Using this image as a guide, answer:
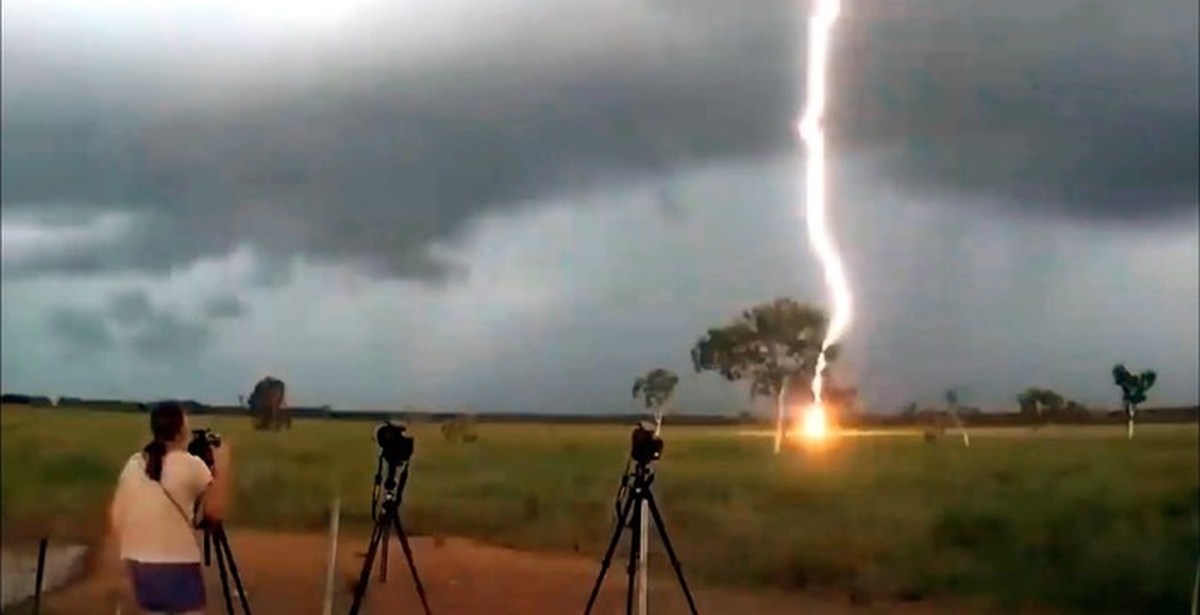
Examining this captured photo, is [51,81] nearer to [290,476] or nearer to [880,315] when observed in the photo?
[290,476]

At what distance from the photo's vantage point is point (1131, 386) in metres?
5.26

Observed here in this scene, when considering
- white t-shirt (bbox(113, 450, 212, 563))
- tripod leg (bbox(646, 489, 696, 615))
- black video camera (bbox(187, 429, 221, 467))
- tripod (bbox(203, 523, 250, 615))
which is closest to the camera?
white t-shirt (bbox(113, 450, 212, 563))


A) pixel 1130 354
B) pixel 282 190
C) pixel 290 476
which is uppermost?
pixel 282 190

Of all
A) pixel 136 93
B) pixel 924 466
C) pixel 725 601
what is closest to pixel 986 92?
pixel 924 466

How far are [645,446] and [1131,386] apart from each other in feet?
4.96

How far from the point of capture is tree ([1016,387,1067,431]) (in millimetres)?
5246

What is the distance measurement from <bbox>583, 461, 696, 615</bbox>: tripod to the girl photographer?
1485 millimetres

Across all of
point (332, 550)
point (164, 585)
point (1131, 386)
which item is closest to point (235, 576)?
point (332, 550)

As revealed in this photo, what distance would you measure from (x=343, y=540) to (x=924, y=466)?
5.91ft

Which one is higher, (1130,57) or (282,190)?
(1130,57)

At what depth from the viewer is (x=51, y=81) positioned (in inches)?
213

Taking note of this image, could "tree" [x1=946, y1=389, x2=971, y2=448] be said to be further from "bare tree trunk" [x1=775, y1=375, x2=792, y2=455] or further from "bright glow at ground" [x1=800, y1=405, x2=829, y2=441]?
"bare tree trunk" [x1=775, y1=375, x2=792, y2=455]

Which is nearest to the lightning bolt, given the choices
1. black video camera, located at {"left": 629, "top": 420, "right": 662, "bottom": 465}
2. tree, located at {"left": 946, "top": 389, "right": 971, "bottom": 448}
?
tree, located at {"left": 946, "top": 389, "right": 971, "bottom": 448}

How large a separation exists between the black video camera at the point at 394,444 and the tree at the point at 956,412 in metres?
1.67
